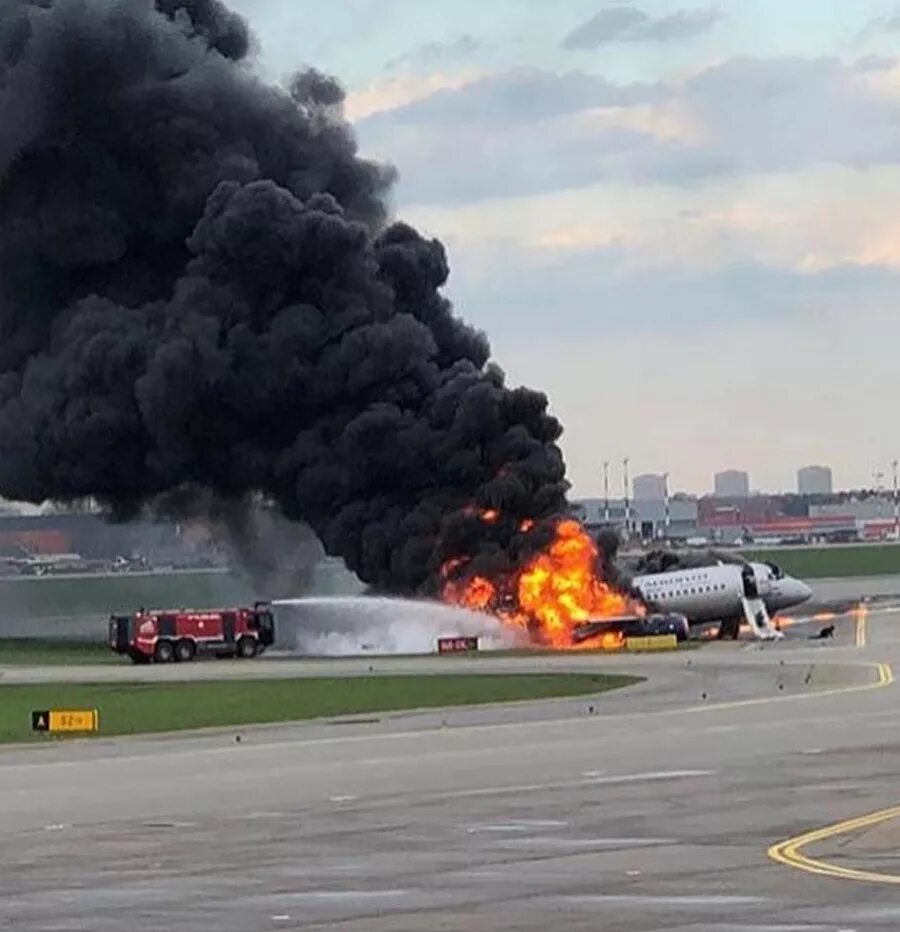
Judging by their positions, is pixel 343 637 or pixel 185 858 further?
pixel 343 637

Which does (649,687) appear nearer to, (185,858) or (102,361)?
(185,858)

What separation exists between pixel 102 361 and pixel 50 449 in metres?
4.88

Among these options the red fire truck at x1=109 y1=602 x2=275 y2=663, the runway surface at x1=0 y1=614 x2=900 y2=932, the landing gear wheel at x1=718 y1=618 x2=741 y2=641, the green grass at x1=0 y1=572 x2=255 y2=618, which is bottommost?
the landing gear wheel at x1=718 y1=618 x2=741 y2=641

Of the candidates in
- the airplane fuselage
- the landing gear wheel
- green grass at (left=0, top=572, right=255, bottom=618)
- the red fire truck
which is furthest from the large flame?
green grass at (left=0, top=572, right=255, bottom=618)

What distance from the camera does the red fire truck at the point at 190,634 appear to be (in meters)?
96.0

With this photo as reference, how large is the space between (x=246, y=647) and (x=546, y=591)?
12997 mm

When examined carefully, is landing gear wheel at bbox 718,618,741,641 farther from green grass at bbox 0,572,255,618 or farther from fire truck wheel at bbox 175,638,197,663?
green grass at bbox 0,572,255,618

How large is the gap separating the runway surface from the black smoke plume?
51.6 m

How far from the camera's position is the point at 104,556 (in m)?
193

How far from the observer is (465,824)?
28656 mm

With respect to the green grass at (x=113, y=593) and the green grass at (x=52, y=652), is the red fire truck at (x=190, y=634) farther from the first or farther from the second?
the green grass at (x=113, y=593)

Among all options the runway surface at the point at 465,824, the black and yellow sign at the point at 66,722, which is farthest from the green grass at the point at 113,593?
the runway surface at the point at 465,824

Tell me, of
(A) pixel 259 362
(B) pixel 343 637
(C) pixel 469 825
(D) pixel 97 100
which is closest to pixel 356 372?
(A) pixel 259 362

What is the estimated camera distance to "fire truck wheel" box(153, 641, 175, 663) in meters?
95.9
